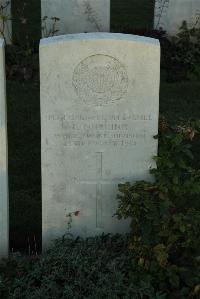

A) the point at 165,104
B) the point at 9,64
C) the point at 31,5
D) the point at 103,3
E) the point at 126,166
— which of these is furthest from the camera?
the point at 31,5

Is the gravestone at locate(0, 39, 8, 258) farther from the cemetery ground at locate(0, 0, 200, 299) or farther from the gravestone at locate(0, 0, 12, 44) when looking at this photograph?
the gravestone at locate(0, 0, 12, 44)

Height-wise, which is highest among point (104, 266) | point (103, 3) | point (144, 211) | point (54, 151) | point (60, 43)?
point (103, 3)

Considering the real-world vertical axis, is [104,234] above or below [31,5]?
below

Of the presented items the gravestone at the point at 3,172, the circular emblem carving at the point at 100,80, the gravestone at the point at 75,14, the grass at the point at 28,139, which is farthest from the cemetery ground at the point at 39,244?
the gravestone at the point at 75,14

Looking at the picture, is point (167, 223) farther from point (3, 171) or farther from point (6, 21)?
point (6, 21)

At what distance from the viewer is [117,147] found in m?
4.37

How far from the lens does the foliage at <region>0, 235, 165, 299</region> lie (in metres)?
3.95

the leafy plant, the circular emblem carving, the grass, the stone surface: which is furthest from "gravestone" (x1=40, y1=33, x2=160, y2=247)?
the stone surface

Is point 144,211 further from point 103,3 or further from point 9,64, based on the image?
point 103,3

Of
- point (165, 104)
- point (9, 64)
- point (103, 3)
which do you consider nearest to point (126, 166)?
point (165, 104)

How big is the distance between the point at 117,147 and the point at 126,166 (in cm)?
15

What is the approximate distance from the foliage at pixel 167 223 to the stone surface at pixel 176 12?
5501 millimetres

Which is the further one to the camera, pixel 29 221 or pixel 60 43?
pixel 29 221

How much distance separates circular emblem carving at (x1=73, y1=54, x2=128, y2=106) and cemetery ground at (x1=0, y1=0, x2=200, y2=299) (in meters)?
0.97
